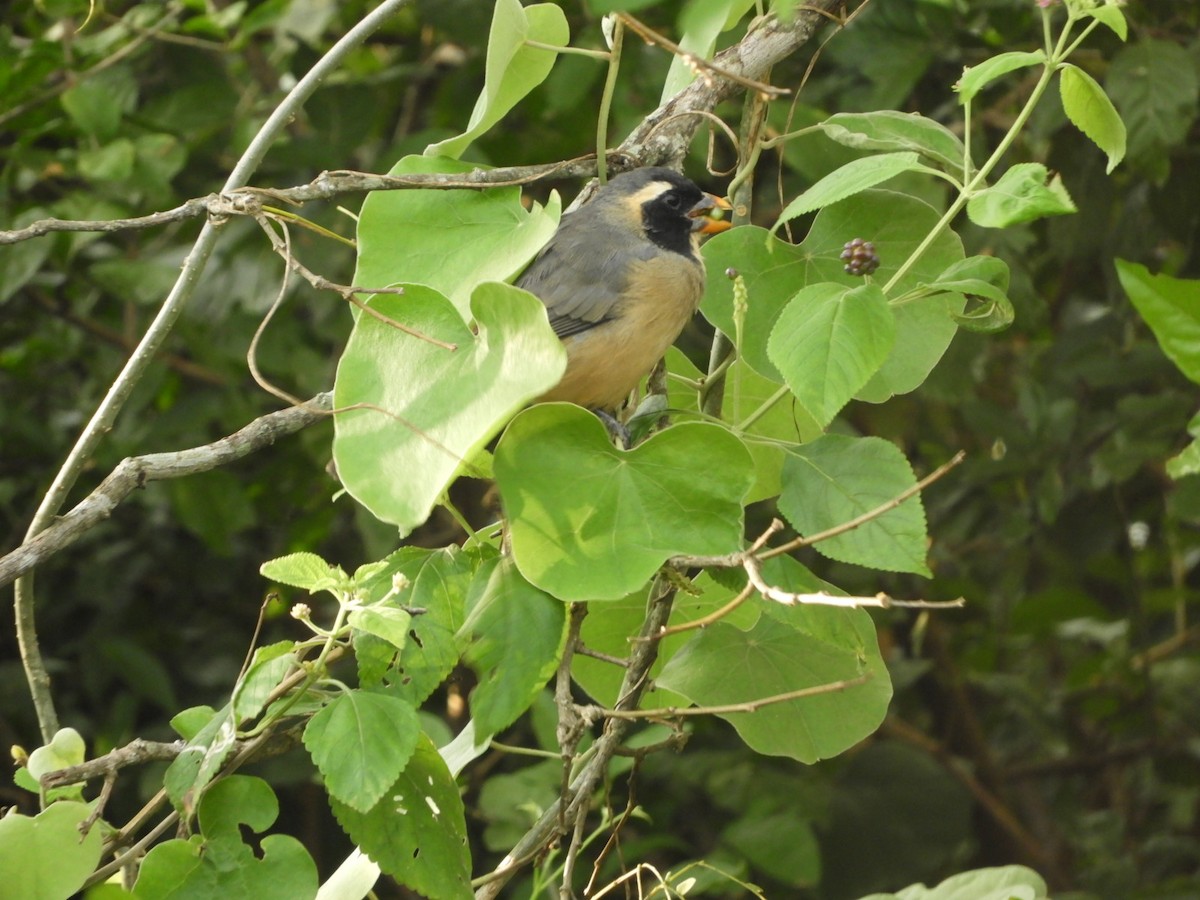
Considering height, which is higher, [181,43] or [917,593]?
[181,43]

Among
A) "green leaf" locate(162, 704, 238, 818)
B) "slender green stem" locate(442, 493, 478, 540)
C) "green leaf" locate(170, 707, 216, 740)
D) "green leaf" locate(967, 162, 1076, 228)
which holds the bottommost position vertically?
"green leaf" locate(170, 707, 216, 740)

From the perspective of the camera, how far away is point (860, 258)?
154cm

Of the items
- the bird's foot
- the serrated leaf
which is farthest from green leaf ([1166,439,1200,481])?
the serrated leaf

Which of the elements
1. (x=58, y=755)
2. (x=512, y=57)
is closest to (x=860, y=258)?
(x=512, y=57)

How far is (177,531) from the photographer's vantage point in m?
4.03

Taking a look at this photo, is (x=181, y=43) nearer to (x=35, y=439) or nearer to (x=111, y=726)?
(x=35, y=439)

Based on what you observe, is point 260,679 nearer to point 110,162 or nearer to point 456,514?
point 456,514

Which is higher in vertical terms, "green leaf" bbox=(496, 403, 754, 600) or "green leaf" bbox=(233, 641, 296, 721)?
"green leaf" bbox=(496, 403, 754, 600)

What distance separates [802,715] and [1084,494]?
8.07ft

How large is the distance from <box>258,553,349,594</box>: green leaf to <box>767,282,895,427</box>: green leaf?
536 millimetres

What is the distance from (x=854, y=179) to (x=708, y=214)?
0.98 m

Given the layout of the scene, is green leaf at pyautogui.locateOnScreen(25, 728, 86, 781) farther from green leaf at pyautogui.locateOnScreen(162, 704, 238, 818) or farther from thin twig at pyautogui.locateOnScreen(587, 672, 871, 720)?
thin twig at pyautogui.locateOnScreen(587, 672, 871, 720)

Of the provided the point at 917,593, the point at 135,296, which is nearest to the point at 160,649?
the point at 135,296

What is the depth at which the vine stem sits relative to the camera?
1511mm
